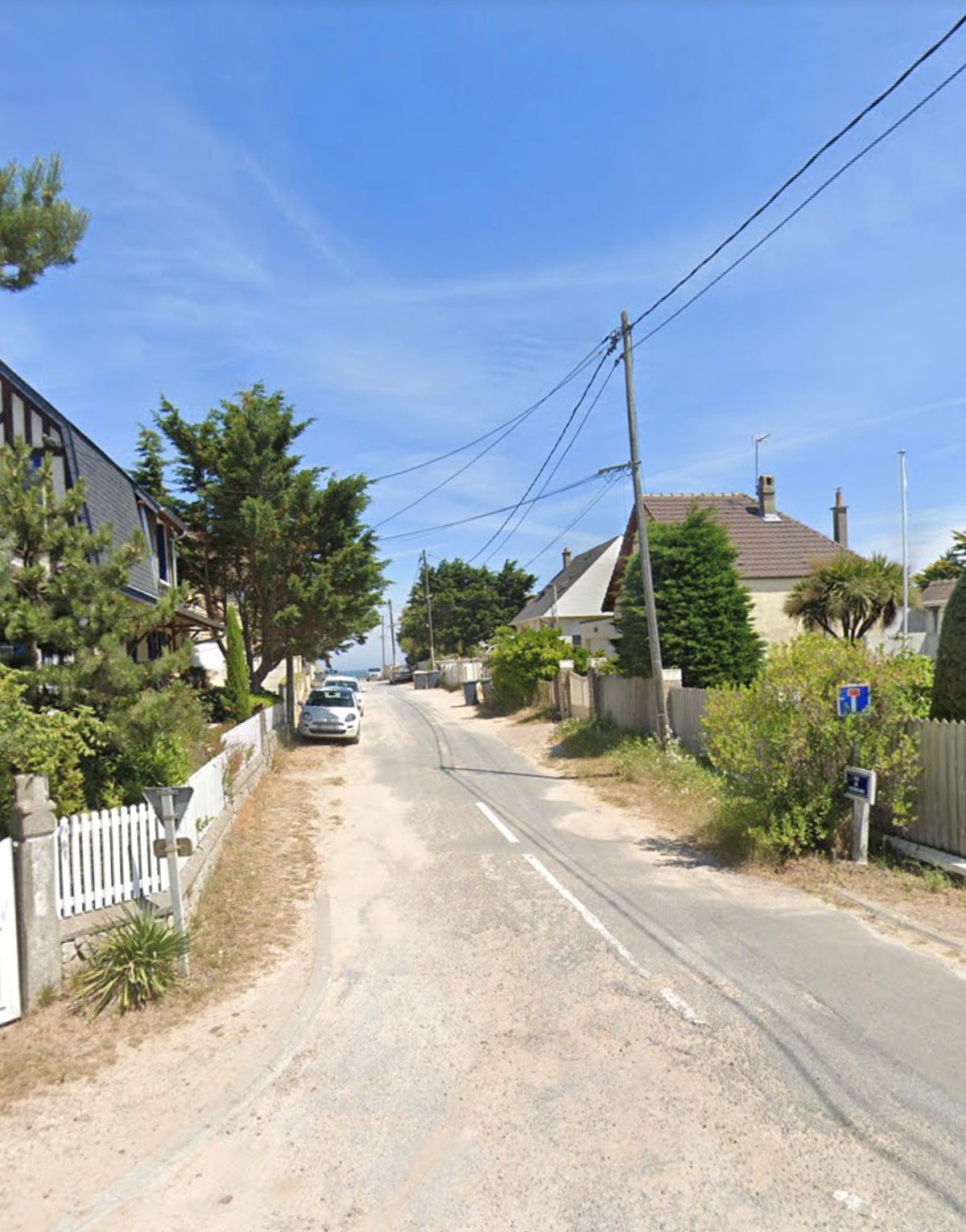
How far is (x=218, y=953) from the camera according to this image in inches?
273

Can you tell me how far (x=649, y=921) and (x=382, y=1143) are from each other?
12.7 feet

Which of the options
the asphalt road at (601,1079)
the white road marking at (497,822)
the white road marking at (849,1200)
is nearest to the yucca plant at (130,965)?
the asphalt road at (601,1079)

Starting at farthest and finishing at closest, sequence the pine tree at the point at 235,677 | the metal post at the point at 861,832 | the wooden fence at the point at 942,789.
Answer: the pine tree at the point at 235,677, the metal post at the point at 861,832, the wooden fence at the point at 942,789

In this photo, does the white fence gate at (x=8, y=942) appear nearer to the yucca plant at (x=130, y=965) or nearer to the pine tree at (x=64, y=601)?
the yucca plant at (x=130, y=965)

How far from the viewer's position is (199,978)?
21.0ft

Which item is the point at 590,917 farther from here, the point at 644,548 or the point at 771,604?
the point at 771,604

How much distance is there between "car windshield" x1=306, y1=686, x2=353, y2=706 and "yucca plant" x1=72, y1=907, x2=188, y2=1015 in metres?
17.4

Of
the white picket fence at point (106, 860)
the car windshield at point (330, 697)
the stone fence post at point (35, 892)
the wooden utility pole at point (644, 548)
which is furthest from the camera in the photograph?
the car windshield at point (330, 697)

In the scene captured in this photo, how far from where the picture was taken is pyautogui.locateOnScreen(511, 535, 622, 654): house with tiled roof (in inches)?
1676

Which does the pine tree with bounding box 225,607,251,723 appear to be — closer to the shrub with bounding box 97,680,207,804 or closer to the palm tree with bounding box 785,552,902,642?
the shrub with bounding box 97,680,207,804

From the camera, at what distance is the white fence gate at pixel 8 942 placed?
18.4ft

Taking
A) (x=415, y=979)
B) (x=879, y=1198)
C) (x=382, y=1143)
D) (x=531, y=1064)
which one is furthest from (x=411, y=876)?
(x=879, y=1198)

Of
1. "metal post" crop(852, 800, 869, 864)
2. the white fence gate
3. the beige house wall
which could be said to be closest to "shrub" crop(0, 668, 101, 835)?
the white fence gate

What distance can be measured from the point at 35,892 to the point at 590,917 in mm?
4840
